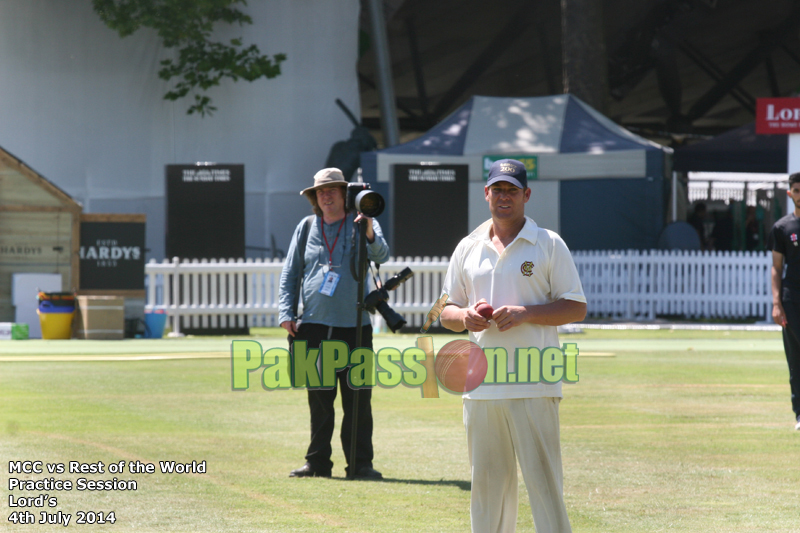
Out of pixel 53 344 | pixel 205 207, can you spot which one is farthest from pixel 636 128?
pixel 53 344

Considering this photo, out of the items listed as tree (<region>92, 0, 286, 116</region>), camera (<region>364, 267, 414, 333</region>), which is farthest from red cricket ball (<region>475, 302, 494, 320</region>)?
tree (<region>92, 0, 286, 116</region>)

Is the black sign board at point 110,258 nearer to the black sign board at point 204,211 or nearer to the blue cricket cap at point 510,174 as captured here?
the black sign board at point 204,211

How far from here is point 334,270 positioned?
7.42 m

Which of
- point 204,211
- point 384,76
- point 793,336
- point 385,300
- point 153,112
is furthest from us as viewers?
point 153,112

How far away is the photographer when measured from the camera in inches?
287

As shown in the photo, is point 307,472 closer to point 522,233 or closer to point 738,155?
point 522,233

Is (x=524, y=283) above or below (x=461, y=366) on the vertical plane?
above

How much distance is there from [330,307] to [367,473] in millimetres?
1102

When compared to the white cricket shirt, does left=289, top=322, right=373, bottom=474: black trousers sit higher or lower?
lower

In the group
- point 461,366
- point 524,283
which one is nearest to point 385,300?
point 461,366

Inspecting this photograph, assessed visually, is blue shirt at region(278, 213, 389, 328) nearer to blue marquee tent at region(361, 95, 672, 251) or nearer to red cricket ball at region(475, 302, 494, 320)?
red cricket ball at region(475, 302, 494, 320)

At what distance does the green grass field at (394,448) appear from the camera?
20.0 feet

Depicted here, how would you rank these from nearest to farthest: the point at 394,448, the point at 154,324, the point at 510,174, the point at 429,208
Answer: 1. the point at 510,174
2. the point at 394,448
3. the point at 154,324
4. the point at 429,208

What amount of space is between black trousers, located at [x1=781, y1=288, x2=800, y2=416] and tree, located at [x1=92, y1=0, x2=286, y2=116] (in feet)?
61.1
